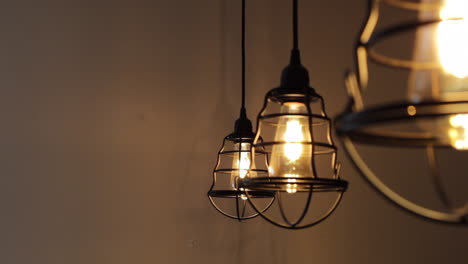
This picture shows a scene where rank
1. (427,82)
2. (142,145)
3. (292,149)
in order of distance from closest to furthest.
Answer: (427,82) < (292,149) < (142,145)

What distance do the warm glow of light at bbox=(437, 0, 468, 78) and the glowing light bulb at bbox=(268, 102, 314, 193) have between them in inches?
15.8

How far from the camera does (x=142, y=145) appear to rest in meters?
1.86

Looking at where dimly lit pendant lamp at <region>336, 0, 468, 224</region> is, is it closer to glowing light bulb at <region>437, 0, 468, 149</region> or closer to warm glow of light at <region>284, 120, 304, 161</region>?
glowing light bulb at <region>437, 0, 468, 149</region>

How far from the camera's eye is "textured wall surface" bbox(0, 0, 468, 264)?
1.78 metres

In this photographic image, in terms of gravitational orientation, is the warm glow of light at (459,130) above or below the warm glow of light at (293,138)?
below

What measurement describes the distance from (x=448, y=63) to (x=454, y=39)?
0.09ft

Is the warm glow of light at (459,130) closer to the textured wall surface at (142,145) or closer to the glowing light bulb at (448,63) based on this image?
the glowing light bulb at (448,63)

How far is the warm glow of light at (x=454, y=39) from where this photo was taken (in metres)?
0.38

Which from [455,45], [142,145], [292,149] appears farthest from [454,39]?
[142,145]

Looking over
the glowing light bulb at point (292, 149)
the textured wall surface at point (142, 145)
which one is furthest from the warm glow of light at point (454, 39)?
the textured wall surface at point (142, 145)

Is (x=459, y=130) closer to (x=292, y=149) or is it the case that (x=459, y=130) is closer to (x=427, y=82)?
(x=427, y=82)

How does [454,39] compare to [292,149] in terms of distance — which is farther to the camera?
[292,149]

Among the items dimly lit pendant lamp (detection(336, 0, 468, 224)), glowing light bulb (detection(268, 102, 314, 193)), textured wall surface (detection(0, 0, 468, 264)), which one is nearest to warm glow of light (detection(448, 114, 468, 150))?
dimly lit pendant lamp (detection(336, 0, 468, 224))

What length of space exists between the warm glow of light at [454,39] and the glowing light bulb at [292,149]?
1.32 ft
